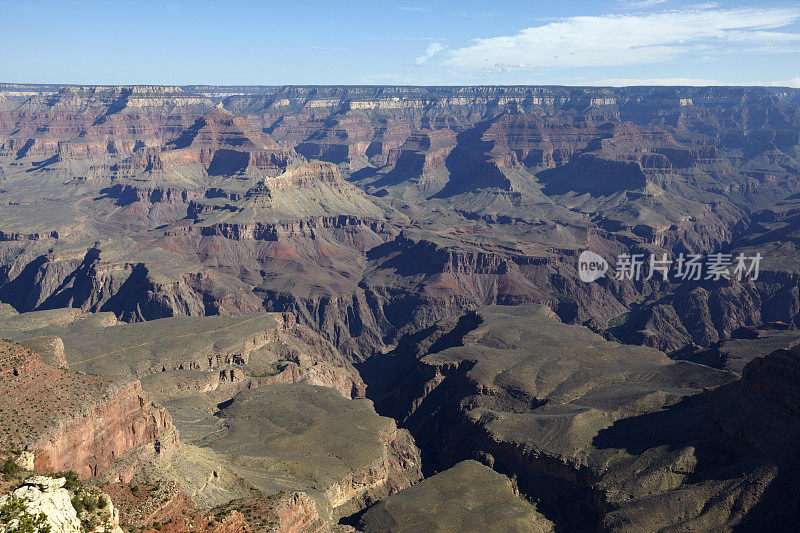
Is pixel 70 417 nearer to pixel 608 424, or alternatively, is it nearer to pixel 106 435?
pixel 106 435

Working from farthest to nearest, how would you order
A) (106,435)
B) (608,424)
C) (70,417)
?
1. (608,424)
2. (106,435)
3. (70,417)

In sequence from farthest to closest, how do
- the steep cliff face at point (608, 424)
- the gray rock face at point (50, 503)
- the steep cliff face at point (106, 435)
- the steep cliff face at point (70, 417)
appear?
the steep cliff face at point (608, 424) → the steep cliff face at point (106, 435) → the steep cliff face at point (70, 417) → the gray rock face at point (50, 503)

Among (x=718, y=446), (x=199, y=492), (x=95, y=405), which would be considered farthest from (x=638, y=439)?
(x=95, y=405)

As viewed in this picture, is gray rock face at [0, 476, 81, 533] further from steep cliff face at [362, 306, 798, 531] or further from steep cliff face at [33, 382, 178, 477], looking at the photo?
steep cliff face at [362, 306, 798, 531]

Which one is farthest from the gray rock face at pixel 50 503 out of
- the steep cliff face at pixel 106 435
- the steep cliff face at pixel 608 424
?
the steep cliff face at pixel 608 424

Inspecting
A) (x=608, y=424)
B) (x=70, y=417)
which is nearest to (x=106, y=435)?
(x=70, y=417)

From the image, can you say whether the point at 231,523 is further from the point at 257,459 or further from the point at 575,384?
the point at 575,384

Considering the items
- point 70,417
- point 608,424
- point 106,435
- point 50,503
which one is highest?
→ point 50,503

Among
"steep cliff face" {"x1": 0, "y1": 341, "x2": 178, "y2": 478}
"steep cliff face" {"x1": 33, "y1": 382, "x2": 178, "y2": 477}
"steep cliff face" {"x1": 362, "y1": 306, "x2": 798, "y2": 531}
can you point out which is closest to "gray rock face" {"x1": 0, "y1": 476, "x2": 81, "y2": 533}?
"steep cliff face" {"x1": 33, "y1": 382, "x2": 178, "y2": 477}

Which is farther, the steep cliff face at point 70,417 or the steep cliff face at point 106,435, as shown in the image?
the steep cliff face at point 106,435

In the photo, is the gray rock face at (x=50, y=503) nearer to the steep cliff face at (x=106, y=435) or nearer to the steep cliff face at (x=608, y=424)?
the steep cliff face at (x=106, y=435)

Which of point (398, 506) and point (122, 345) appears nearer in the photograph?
point (398, 506)
